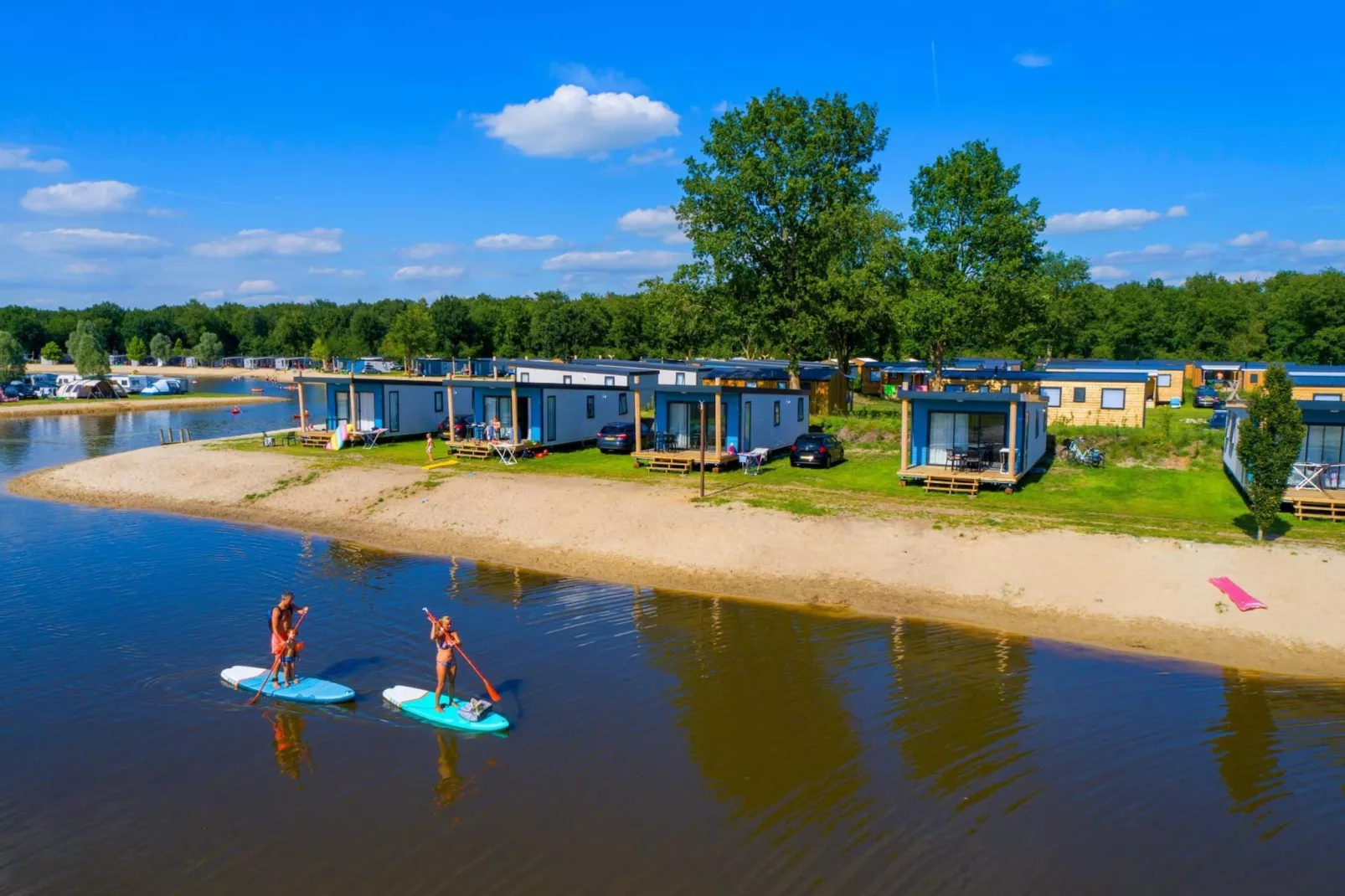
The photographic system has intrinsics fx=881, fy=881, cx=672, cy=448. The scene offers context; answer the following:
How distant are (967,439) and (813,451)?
5.66 meters

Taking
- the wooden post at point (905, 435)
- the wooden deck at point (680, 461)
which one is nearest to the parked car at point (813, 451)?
the wooden deck at point (680, 461)

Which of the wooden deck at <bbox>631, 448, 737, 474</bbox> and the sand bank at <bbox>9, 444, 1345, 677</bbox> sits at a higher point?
the wooden deck at <bbox>631, 448, 737, 474</bbox>

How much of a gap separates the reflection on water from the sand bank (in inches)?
374

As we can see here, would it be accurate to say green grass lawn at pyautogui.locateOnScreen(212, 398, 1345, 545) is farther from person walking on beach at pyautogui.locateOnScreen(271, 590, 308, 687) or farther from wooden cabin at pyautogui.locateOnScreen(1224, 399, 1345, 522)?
person walking on beach at pyautogui.locateOnScreen(271, 590, 308, 687)

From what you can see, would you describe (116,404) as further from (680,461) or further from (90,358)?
(680,461)

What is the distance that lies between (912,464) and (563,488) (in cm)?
1238

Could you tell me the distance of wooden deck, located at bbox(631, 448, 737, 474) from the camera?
107 feet

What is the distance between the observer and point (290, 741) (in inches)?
511

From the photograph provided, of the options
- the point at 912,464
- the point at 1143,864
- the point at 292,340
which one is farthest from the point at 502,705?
the point at 292,340

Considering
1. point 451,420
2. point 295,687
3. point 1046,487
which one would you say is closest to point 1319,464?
point 1046,487

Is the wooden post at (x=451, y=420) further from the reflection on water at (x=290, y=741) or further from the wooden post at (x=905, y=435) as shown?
the reflection on water at (x=290, y=741)

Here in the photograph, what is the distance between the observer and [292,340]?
5605 inches

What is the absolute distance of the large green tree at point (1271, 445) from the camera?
69.6 ft

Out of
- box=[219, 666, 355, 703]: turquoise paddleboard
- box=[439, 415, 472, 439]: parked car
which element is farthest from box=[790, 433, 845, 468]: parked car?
box=[219, 666, 355, 703]: turquoise paddleboard
